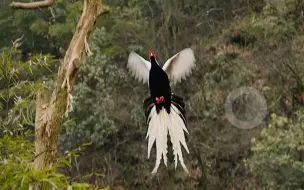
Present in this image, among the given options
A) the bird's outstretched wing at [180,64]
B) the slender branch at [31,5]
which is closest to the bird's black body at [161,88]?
the bird's outstretched wing at [180,64]

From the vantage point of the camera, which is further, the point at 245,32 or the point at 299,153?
the point at 245,32

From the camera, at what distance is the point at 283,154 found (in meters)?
11.1

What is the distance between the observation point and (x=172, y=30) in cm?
1806

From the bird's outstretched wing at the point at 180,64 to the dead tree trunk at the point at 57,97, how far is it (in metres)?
0.90

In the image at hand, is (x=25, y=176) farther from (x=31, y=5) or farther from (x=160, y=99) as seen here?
(x=160, y=99)

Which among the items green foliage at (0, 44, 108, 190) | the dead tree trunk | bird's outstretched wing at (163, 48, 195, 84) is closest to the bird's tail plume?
bird's outstretched wing at (163, 48, 195, 84)

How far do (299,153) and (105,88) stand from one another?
19.0ft

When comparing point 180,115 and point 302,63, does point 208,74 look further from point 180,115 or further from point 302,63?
point 180,115

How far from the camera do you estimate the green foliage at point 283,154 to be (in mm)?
10977

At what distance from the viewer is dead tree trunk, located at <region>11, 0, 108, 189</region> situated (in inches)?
138

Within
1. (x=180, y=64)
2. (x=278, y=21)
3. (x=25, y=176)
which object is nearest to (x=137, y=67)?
(x=180, y=64)

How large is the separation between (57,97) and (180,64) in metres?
1.20

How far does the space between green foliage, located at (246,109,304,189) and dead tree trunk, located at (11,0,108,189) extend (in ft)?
25.1

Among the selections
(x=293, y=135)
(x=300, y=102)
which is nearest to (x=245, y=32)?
(x=300, y=102)
